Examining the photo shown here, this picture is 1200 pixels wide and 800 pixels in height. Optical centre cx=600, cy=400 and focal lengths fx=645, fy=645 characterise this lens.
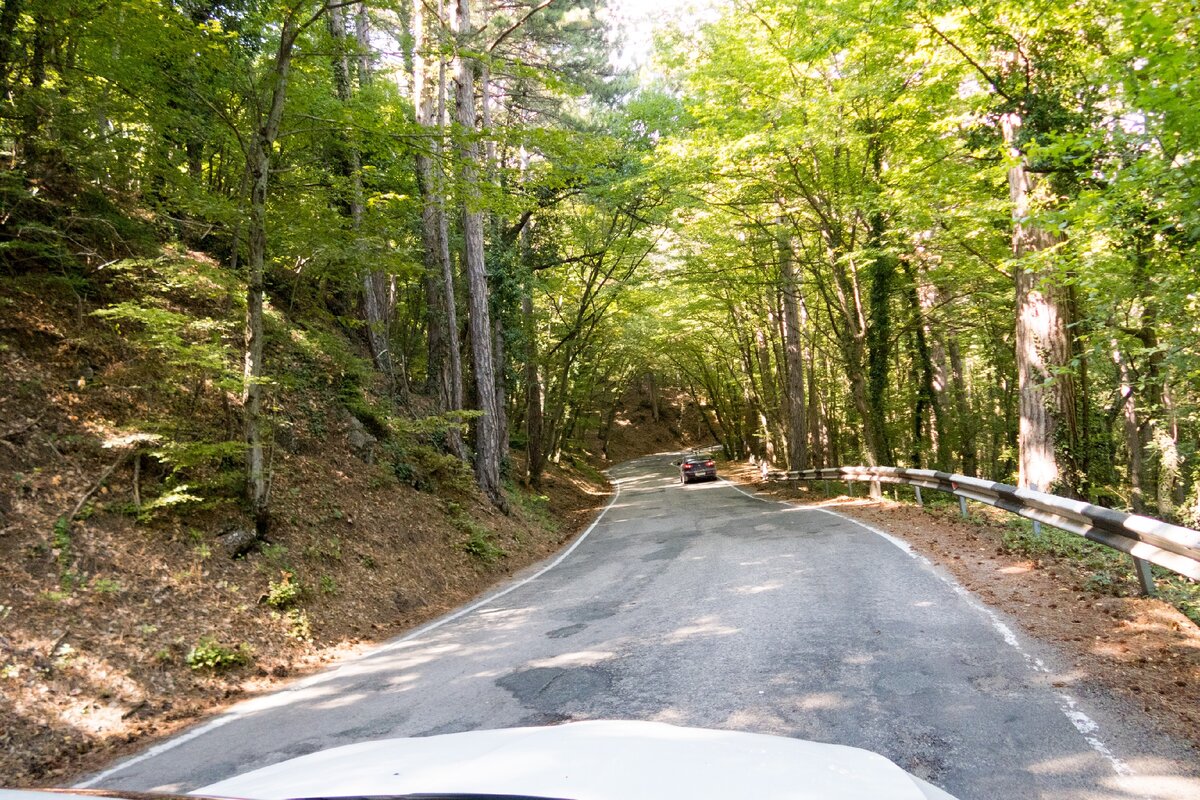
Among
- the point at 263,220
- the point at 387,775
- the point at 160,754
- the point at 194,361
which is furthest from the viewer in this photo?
the point at 263,220

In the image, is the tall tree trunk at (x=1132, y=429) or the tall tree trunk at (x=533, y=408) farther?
the tall tree trunk at (x=533, y=408)

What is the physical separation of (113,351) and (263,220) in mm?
3177

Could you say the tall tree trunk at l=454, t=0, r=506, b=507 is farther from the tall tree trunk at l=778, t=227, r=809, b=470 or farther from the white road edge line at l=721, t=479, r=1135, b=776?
the tall tree trunk at l=778, t=227, r=809, b=470

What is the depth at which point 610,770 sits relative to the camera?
1.95 meters

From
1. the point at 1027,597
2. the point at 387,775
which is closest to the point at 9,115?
the point at 387,775

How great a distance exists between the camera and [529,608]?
8047 mm

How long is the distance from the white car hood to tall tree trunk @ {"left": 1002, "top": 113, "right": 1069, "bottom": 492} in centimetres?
1041

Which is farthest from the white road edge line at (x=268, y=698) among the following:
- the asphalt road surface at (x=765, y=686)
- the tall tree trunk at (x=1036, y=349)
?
the tall tree trunk at (x=1036, y=349)

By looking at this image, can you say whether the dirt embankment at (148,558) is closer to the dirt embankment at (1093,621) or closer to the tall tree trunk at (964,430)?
the dirt embankment at (1093,621)

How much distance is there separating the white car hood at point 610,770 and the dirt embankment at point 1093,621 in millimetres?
2919

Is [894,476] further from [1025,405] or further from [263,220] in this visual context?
[263,220]

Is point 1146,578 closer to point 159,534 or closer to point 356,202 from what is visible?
point 159,534

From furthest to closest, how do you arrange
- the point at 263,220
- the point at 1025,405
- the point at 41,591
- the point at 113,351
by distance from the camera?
1. the point at 1025,405
2. the point at 113,351
3. the point at 263,220
4. the point at 41,591

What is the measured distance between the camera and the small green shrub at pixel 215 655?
6.04 m
